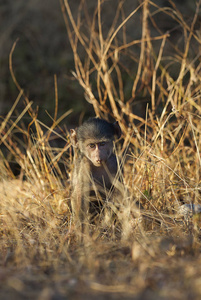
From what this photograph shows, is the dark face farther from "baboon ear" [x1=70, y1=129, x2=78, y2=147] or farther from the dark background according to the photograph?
the dark background

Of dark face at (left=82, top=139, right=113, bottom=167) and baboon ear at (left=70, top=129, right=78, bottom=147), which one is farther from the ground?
baboon ear at (left=70, top=129, right=78, bottom=147)

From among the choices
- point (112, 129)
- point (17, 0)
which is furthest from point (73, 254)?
point (17, 0)

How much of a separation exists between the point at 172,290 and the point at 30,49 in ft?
25.3

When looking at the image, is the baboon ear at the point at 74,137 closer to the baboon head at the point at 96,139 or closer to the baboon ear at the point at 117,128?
the baboon head at the point at 96,139

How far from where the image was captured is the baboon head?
3233 millimetres

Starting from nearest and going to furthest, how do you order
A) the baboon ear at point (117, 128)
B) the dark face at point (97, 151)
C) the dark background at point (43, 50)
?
the dark face at point (97, 151), the baboon ear at point (117, 128), the dark background at point (43, 50)

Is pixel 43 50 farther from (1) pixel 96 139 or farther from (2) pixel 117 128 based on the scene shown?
(1) pixel 96 139

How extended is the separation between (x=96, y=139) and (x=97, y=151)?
3.6 inches

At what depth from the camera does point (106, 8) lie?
29.8 ft

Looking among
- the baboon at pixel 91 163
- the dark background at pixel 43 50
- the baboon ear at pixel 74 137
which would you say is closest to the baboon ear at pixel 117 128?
the baboon at pixel 91 163

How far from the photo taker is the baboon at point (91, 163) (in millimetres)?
3258

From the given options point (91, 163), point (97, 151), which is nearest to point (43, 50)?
point (91, 163)

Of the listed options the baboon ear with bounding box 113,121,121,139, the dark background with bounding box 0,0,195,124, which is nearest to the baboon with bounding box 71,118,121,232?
the baboon ear with bounding box 113,121,121,139

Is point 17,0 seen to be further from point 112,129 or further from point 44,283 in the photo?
point 44,283
